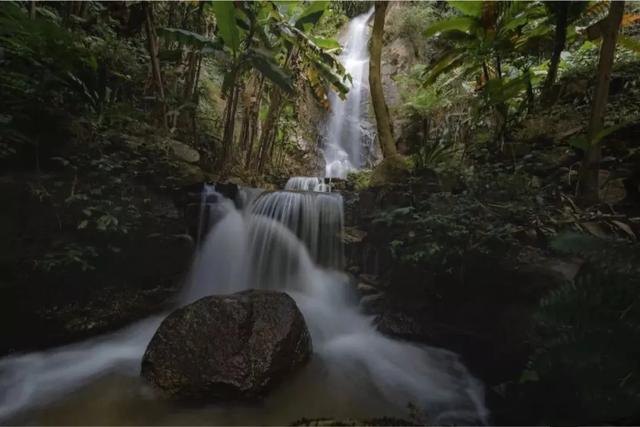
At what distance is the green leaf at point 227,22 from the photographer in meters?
5.04

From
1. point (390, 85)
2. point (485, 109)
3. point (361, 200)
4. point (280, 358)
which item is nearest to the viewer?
point (280, 358)

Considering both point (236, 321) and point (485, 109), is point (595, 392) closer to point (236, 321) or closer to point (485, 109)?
point (236, 321)

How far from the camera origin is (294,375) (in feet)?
11.0

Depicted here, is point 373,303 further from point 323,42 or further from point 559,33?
point 323,42

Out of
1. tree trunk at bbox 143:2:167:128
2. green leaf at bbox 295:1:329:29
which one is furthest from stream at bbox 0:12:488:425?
green leaf at bbox 295:1:329:29

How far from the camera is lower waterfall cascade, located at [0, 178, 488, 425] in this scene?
288 centimetres

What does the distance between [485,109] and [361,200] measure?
91.0 inches

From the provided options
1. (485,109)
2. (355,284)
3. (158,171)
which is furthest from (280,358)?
(485,109)

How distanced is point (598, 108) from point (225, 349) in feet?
13.9

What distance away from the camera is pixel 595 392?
1529 mm

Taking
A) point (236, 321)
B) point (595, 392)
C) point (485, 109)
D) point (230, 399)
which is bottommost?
point (230, 399)

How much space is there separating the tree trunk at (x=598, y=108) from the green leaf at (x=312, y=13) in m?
4.28

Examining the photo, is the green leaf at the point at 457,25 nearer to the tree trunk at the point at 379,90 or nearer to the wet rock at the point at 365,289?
the tree trunk at the point at 379,90

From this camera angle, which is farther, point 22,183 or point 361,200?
point 361,200
